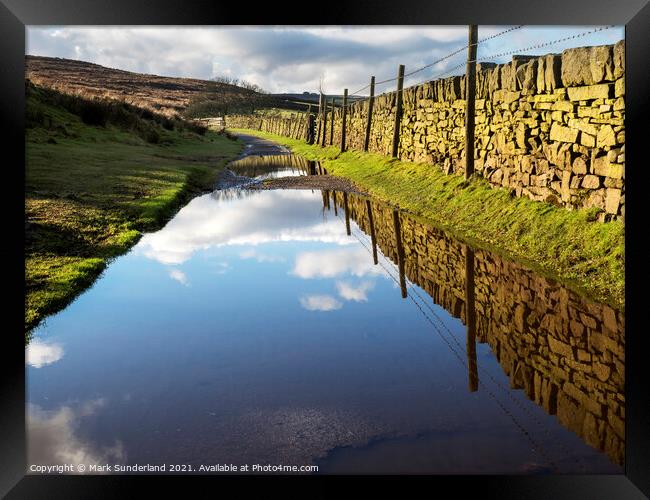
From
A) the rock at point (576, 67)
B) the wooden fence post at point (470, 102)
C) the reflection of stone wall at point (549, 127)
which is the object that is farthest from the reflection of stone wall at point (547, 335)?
the wooden fence post at point (470, 102)

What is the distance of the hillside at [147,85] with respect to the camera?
7975cm

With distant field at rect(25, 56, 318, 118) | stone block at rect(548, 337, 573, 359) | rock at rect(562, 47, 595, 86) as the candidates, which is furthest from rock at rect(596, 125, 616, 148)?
distant field at rect(25, 56, 318, 118)

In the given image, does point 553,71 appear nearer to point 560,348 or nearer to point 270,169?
point 560,348

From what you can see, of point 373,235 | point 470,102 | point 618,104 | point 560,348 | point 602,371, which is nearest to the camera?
point 602,371

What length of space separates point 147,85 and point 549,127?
94.8m

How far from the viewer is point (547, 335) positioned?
A: 5.95 metres

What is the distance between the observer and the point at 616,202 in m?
8.45

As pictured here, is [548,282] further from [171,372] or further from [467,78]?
[467,78]

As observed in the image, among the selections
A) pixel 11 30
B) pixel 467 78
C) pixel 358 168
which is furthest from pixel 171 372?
pixel 358 168

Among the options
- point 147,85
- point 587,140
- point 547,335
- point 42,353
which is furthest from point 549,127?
point 147,85

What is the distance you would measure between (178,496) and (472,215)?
9894 mm

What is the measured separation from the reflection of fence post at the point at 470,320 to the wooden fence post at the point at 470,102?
5134 mm

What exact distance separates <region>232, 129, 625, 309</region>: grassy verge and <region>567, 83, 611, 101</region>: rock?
5.92 feet
